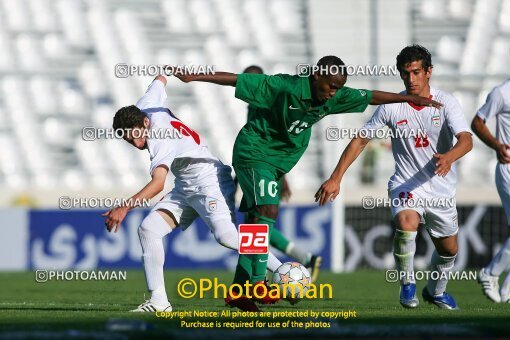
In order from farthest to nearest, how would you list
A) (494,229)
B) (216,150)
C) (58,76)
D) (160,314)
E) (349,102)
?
(58,76) < (216,150) < (494,229) < (349,102) < (160,314)

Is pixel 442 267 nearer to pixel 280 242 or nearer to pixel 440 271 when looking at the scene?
pixel 440 271

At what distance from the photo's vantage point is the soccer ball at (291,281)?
8438 millimetres

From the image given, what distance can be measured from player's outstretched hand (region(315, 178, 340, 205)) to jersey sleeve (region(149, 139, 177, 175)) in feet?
3.81

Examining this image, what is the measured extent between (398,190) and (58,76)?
480 inches

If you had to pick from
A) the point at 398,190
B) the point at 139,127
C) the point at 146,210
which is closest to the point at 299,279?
the point at 398,190

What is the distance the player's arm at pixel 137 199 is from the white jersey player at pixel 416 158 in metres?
1.59

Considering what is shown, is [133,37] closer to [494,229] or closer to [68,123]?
[68,123]

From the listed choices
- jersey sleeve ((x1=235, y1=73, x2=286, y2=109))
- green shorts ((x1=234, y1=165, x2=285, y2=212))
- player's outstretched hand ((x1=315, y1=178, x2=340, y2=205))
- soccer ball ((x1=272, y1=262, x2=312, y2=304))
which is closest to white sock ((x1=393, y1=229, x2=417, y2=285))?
soccer ball ((x1=272, y1=262, x2=312, y2=304))

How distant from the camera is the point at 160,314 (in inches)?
310

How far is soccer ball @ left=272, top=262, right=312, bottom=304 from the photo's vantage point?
8.44 m

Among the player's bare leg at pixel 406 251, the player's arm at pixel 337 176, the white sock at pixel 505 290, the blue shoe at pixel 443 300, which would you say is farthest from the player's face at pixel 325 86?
the white sock at pixel 505 290

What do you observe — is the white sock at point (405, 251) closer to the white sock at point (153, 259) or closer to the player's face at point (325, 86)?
the player's face at point (325, 86)

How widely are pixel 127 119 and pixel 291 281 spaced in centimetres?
189

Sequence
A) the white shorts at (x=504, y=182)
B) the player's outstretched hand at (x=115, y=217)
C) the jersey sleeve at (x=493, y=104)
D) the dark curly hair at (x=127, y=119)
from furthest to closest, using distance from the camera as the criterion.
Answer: the white shorts at (x=504, y=182)
the jersey sleeve at (x=493, y=104)
the dark curly hair at (x=127, y=119)
the player's outstretched hand at (x=115, y=217)
